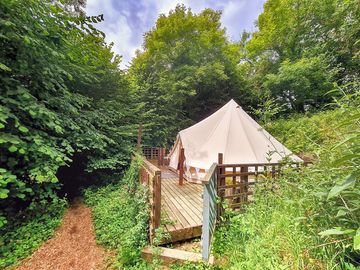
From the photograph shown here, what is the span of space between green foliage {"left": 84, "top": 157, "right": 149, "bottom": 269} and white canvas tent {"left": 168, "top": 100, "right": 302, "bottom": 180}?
2030mm

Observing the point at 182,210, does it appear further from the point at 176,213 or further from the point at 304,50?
the point at 304,50

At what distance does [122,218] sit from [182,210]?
1297 mm

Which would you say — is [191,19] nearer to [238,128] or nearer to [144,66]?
[144,66]

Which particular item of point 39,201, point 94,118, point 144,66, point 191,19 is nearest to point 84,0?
point 144,66

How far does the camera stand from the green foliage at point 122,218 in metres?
2.89

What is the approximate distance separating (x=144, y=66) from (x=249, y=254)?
1129cm

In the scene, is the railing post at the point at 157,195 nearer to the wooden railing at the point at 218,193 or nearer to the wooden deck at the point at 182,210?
the wooden deck at the point at 182,210

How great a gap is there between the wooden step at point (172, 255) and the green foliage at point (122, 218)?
0.13 metres

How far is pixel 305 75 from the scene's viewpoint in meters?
9.14

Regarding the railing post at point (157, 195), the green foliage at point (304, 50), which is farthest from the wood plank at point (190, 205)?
the green foliage at point (304, 50)

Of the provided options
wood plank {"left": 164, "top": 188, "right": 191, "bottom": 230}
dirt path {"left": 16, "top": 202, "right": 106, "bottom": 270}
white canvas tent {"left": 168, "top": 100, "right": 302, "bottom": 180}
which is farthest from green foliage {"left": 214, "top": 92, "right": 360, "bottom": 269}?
white canvas tent {"left": 168, "top": 100, "right": 302, "bottom": 180}

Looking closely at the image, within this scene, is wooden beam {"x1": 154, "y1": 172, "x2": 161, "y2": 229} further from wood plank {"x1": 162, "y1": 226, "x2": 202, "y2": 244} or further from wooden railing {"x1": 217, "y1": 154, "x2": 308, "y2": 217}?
wooden railing {"x1": 217, "y1": 154, "x2": 308, "y2": 217}

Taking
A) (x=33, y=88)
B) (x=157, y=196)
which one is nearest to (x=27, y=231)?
(x=33, y=88)

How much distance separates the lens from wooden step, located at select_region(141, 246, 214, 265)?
260 cm
